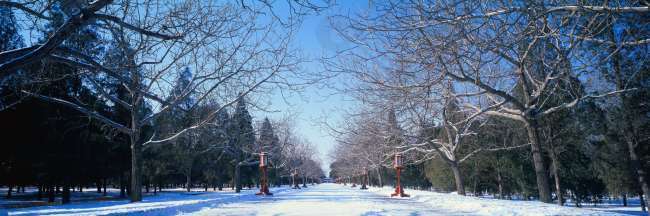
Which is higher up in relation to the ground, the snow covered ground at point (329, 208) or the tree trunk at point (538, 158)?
the tree trunk at point (538, 158)

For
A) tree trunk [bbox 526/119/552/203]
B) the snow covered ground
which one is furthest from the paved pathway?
tree trunk [bbox 526/119/552/203]

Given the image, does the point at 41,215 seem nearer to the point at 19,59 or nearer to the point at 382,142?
the point at 19,59

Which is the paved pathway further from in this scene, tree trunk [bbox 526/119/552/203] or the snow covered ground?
tree trunk [bbox 526/119/552/203]

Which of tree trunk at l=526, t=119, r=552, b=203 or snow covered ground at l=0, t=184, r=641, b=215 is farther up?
tree trunk at l=526, t=119, r=552, b=203

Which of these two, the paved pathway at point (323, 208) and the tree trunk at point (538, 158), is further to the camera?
the tree trunk at point (538, 158)

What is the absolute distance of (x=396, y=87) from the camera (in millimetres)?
12078

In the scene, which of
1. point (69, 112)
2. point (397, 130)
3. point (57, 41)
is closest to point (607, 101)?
point (397, 130)

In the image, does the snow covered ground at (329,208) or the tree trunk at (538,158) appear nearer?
the snow covered ground at (329,208)

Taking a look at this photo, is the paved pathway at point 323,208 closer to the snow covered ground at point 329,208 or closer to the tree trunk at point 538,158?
the snow covered ground at point 329,208

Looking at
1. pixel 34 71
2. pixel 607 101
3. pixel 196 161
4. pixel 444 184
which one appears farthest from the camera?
pixel 196 161

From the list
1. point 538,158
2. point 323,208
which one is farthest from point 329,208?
point 538,158

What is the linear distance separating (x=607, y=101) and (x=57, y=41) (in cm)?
2235

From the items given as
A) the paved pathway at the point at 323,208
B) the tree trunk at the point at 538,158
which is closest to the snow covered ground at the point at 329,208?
the paved pathway at the point at 323,208

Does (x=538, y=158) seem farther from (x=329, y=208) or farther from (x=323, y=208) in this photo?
(x=323, y=208)
